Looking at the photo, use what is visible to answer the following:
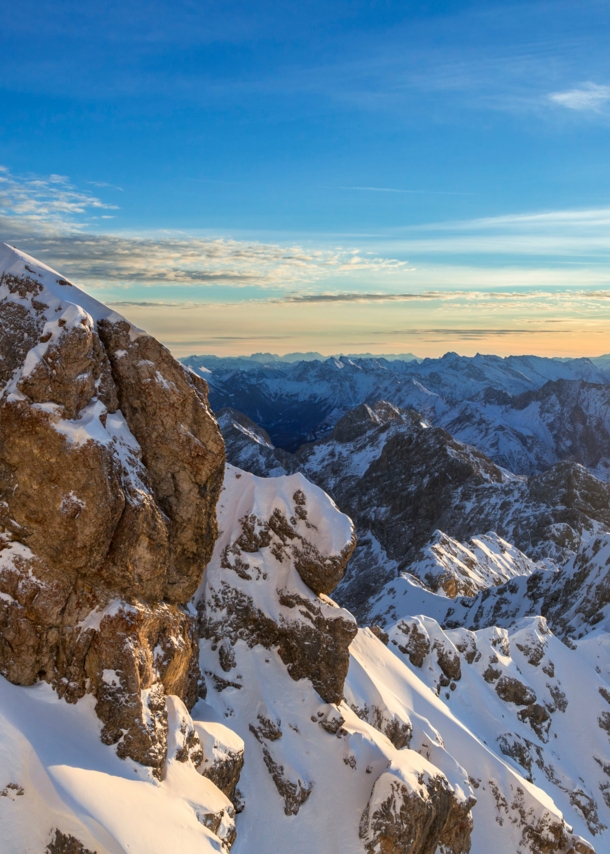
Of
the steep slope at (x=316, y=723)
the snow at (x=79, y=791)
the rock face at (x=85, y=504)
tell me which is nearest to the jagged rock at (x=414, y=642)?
the steep slope at (x=316, y=723)

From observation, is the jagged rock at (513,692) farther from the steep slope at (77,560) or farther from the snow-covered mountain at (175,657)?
the steep slope at (77,560)

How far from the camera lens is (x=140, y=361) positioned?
1266 inches

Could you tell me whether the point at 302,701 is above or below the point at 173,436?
below

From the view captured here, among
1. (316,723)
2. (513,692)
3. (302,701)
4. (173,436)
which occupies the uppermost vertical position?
(173,436)

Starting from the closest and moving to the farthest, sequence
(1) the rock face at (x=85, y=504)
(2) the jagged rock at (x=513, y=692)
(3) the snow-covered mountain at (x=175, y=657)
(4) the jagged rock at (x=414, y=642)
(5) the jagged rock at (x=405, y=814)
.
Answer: (3) the snow-covered mountain at (x=175, y=657), (1) the rock face at (x=85, y=504), (5) the jagged rock at (x=405, y=814), (4) the jagged rock at (x=414, y=642), (2) the jagged rock at (x=513, y=692)

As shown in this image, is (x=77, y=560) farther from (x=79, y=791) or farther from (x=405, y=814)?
(x=405, y=814)

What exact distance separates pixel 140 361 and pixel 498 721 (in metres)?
62.5

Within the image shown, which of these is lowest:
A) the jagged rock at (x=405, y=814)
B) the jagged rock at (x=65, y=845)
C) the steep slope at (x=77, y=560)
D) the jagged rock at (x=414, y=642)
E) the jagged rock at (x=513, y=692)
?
the jagged rock at (x=513, y=692)

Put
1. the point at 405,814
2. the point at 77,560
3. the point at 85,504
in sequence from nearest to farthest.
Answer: the point at 85,504 → the point at 77,560 → the point at 405,814

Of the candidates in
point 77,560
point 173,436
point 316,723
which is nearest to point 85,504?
point 77,560

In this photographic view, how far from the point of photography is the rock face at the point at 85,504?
27781mm

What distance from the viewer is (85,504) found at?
2777 centimetres

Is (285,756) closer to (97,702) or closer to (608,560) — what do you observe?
(97,702)

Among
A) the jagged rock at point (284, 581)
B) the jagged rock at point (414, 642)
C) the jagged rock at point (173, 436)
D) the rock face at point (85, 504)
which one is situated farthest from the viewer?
the jagged rock at point (414, 642)
